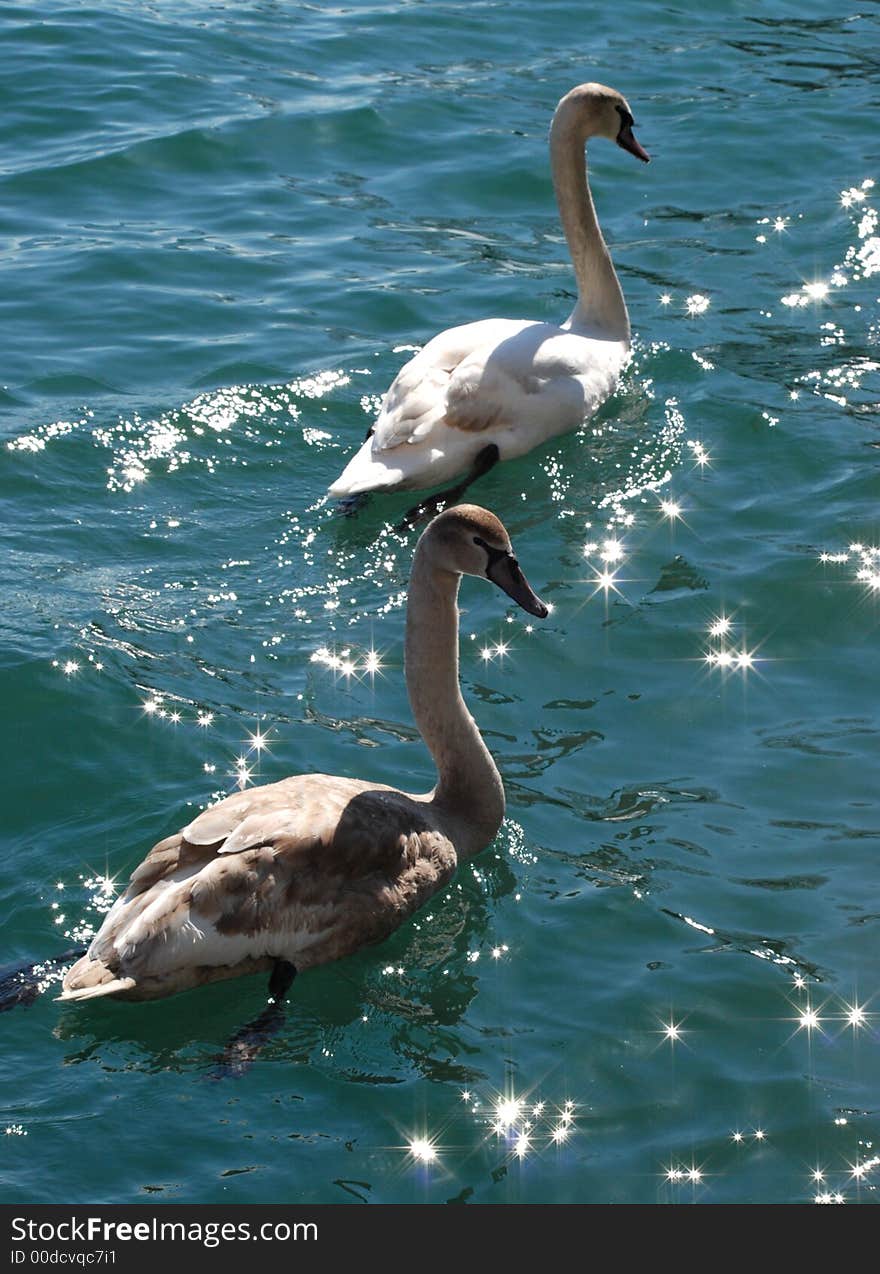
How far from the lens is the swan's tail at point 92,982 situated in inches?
235

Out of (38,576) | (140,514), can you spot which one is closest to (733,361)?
(140,514)

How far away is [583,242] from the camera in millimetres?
10758

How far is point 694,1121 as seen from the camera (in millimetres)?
5859

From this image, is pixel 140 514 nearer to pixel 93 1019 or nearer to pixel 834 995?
pixel 93 1019

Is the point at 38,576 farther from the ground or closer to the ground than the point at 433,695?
farther from the ground

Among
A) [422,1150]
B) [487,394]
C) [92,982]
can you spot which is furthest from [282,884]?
[487,394]

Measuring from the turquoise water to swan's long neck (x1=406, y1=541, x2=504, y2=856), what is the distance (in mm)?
206

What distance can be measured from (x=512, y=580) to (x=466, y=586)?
185 cm

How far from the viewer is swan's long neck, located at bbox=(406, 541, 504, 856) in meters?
7.10

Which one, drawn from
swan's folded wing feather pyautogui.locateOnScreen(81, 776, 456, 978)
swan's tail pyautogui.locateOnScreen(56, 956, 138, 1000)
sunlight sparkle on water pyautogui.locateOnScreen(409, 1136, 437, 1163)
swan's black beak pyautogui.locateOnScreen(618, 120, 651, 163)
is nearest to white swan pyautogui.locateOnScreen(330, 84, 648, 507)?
swan's black beak pyautogui.locateOnScreen(618, 120, 651, 163)

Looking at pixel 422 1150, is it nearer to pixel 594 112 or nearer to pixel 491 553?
pixel 491 553

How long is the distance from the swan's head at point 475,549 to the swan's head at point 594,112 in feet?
14.8

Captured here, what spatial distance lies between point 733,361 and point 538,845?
4468 millimetres

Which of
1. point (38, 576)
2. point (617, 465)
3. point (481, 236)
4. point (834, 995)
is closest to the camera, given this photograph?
point (834, 995)
